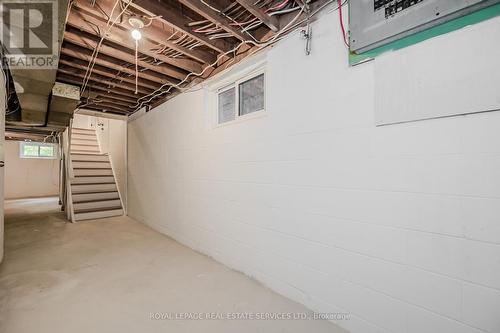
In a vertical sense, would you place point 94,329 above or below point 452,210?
below

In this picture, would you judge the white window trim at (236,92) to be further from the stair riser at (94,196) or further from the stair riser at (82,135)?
the stair riser at (82,135)

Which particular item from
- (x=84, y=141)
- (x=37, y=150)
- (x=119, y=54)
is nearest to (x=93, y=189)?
(x=84, y=141)

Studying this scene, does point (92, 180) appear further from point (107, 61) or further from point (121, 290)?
point (121, 290)

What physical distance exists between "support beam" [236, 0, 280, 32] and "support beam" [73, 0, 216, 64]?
976mm

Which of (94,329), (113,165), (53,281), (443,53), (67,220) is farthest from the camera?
(113,165)

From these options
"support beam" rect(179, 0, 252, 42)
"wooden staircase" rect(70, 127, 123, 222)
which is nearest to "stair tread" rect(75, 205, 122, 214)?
"wooden staircase" rect(70, 127, 123, 222)

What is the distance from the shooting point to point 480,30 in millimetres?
1066

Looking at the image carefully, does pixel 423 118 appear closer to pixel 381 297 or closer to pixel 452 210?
pixel 452 210

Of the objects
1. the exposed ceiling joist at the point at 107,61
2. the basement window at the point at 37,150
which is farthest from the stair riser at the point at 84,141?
the exposed ceiling joist at the point at 107,61

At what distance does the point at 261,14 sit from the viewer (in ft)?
5.95

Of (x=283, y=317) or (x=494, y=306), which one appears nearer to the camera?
(x=494, y=306)

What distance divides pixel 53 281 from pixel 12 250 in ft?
5.03

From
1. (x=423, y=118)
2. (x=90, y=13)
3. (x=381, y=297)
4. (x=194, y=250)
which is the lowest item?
(x=194, y=250)

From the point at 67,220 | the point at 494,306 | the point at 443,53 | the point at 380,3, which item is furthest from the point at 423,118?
the point at 67,220
